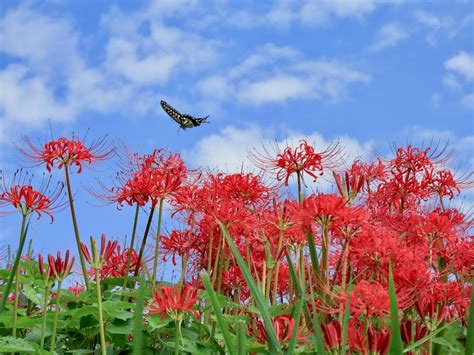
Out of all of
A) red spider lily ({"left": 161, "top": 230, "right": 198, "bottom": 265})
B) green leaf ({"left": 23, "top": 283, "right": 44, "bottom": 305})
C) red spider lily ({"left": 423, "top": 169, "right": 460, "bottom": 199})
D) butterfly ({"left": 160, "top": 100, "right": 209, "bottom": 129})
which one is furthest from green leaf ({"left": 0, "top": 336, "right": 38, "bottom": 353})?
butterfly ({"left": 160, "top": 100, "right": 209, "bottom": 129})

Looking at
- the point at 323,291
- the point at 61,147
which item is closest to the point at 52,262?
the point at 323,291

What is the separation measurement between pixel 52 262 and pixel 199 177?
1389 mm

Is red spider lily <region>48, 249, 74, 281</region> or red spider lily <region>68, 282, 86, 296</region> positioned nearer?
red spider lily <region>48, 249, 74, 281</region>

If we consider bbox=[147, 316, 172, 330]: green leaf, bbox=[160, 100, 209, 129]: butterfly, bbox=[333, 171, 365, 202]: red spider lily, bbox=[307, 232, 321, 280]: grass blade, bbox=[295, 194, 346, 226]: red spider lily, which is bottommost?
bbox=[147, 316, 172, 330]: green leaf

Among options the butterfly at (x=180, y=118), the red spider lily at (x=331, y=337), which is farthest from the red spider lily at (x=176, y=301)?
the butterfly at (x=180, y=118)

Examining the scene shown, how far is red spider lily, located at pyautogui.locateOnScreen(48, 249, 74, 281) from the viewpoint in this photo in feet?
8.86

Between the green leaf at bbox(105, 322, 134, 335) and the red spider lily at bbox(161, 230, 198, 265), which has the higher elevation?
the red spider lily at bbox(161, 230, 198, 265)

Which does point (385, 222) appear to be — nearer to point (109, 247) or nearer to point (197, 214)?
point (197, 214)

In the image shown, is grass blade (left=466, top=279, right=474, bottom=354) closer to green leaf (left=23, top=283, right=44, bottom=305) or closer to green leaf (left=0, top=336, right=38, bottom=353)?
green leaf (left=0, top=336, right=38, bottom=353)

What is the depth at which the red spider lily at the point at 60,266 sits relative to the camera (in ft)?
8.86

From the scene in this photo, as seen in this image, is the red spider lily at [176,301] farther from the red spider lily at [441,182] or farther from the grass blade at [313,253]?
the red spider lily at [441,182]

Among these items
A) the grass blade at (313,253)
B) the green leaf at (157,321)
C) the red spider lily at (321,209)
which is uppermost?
the red spider lily at (321,209)

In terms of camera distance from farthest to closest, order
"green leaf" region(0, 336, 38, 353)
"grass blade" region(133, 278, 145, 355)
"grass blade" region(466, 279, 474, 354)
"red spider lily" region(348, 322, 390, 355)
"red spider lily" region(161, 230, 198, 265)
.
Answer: "red spider lily" region(161, 230, 198, 265) < "green leaf" region(0, 336, 38, 353) < "red spider lily" region(348, 322, 390, 355) < "grass blade" region(466, 279, 474, 354) < "grass blade" region(133, 278, 145, 355)

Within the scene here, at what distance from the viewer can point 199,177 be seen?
3.97m
